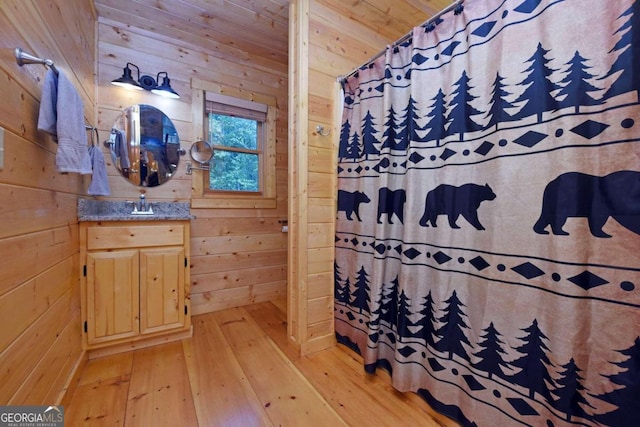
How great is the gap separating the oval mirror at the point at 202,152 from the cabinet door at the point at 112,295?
98 cm

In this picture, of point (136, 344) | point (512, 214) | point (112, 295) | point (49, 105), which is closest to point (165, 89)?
point (49, 105)

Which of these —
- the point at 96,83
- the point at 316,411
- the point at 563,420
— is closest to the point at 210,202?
the point at 96,83

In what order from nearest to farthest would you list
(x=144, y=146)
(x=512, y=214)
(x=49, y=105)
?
(x=512, y=214)
(x=49, y=105)
(x=144, y=146)

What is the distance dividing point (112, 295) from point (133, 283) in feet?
0.41

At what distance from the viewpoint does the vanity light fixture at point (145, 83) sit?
1.87 meters

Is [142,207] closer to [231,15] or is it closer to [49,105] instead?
[49,105]

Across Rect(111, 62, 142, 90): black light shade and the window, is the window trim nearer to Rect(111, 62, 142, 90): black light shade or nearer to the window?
the window

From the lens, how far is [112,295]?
159 centimetres

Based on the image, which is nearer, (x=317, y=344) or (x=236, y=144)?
(x=317, y=344)

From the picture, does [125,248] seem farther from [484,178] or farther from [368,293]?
[484,178]

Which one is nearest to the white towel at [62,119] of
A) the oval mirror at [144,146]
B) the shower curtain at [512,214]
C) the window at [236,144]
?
the oval mirror at [144,146]

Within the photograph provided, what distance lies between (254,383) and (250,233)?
1.43 metres

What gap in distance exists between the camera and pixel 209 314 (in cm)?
228

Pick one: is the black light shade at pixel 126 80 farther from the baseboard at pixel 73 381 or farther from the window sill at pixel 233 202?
the baseboard at pixel 73 381
